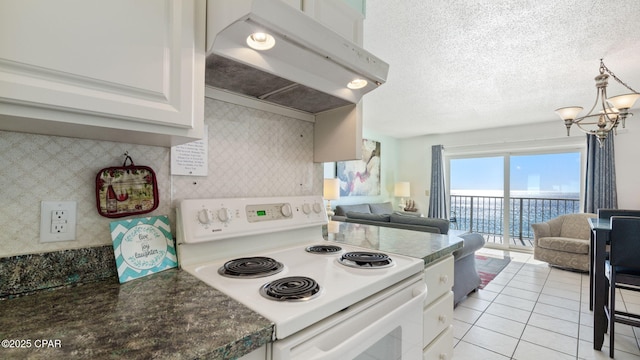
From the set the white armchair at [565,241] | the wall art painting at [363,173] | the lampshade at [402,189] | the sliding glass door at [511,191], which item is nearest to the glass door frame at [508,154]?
the sliding glass door at [511,191]

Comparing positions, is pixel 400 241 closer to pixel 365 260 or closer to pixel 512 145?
pixel 365 260

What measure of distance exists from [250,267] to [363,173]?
15.4 feet

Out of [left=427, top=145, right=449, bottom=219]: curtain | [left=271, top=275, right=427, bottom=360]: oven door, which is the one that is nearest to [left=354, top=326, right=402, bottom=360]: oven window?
[left=271, top=275, right=427, bottom=360]: oven door

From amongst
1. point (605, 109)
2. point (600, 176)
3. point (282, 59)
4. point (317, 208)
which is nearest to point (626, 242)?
point (605, 109)

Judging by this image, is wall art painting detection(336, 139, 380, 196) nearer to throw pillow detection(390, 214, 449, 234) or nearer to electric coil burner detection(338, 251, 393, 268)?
throw pillow detection(390, 214, 449, 234)

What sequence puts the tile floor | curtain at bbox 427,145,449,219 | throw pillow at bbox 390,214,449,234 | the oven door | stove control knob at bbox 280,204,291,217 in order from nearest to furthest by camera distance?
the oven door
stove control knob at bbox 280,204,291,217
the tile floor
throw pillow at bbox 390,214,449,234
curtain at bbox 427,145,449,219

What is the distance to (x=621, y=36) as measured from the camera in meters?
2.02

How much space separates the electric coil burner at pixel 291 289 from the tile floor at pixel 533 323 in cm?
173

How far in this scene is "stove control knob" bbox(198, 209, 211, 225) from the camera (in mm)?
1027

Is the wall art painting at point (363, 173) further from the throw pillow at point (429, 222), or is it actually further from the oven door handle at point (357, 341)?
the oven door handle at point (357, 341)

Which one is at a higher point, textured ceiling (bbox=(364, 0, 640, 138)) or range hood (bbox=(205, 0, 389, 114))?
textured ceiling (bbox=(364, 0, 640, 138))

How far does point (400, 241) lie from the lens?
4.95ft

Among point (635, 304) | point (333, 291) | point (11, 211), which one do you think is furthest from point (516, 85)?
point (11, 211)

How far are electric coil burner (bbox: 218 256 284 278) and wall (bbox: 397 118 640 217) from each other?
551 centimetres
